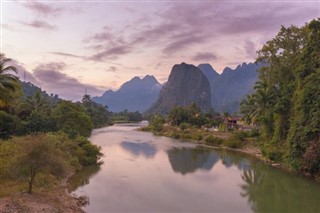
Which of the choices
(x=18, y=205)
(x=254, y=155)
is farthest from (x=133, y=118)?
(x=18, y=205)

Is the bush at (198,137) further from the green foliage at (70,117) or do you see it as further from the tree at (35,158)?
the tree at (35,158)

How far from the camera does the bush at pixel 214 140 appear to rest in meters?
62.4

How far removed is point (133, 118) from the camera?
174375mm

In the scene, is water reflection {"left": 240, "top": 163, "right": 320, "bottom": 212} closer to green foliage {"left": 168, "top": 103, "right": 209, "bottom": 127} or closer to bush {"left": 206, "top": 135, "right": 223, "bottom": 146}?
bush {"left": 206, "top": 135, "right": 223, "bottom": 146}

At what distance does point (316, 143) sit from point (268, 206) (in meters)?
8.52

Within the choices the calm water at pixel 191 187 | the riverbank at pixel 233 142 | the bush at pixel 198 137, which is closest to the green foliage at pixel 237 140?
the riverbank at pixel 233 142

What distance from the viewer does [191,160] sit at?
42875 mm

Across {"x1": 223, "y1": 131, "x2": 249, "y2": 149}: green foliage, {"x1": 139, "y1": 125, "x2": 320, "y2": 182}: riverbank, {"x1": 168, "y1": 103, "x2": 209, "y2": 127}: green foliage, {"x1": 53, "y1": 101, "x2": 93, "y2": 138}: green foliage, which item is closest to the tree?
{"x1": 139, "y1": 125, "x2": 320, "y2": 182}: riverbank

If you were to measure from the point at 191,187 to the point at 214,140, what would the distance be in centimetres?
3716

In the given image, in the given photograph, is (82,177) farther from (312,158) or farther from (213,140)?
(213,140)

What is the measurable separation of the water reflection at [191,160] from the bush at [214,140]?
11823 millimetres

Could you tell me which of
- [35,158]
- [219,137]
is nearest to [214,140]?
[219,137]

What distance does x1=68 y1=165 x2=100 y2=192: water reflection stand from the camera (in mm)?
26152

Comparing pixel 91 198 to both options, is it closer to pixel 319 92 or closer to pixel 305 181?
pixel 305 181
